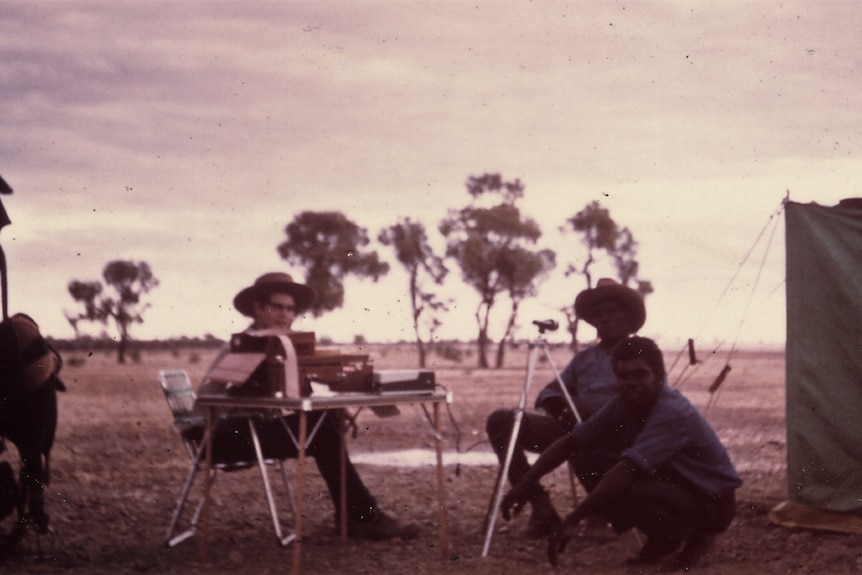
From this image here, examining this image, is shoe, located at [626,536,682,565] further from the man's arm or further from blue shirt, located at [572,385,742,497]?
the man's arm

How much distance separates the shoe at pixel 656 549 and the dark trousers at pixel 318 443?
1750mm

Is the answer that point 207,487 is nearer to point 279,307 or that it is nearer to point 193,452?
point 193,452

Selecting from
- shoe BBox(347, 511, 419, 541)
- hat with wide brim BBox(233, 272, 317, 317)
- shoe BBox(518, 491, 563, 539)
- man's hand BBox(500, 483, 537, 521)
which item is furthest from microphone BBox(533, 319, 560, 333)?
hat with wide brim BBox(233, 272, 317, 317)

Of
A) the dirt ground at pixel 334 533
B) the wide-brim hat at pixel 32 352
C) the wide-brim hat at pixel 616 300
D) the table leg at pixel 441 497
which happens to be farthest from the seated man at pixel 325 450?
the wide-brim hat at pixel 616 300

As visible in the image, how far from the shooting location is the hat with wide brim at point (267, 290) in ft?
22.3

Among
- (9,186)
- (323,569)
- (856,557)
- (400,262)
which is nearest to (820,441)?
(856,557)

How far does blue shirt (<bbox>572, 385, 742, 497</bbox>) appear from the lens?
5094mm

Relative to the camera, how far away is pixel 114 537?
609 centimetres

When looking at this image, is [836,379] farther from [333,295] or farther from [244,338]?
[333,295]

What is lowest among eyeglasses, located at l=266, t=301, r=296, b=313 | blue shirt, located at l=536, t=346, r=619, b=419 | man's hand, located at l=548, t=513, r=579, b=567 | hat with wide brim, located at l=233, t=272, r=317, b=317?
man's hand, located at l=548, t=513, r=579, b=567

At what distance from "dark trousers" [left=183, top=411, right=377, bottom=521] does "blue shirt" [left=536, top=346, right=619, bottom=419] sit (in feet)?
4.53

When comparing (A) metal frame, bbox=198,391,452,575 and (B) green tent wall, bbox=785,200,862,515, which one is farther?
(B) green tent wall, bbox=785,200,862,515

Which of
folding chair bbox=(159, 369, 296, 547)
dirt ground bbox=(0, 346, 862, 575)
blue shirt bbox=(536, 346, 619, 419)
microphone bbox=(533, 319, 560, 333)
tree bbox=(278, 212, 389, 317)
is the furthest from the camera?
tree bbox=(278, 212, 389, 317)

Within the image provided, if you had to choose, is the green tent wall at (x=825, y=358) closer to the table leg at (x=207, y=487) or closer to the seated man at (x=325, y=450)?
the seated man at (x=325, y=450)
